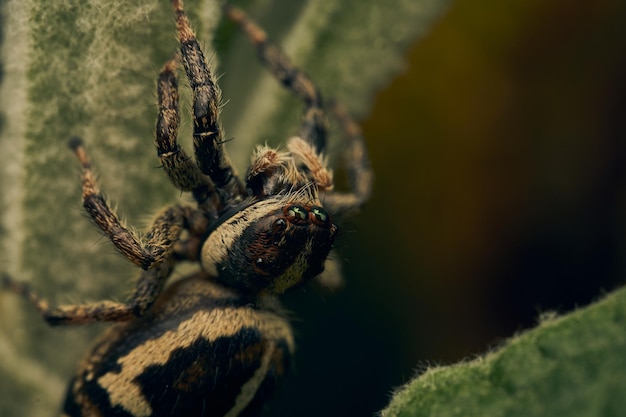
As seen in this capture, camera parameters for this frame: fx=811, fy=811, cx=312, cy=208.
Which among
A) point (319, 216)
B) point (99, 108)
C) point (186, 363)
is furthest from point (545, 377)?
point (99, 108)

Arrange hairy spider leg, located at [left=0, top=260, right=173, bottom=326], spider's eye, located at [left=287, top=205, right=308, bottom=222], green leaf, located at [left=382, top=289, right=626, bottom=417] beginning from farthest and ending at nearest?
hairy spider leg, located at [left=0, top=260, right=173, bottom=326]
spider's eye, located at [left=287, top=205, right=308, bottom=222]
green leaf, located at [left=382, top=289, right=626, bottom=417]

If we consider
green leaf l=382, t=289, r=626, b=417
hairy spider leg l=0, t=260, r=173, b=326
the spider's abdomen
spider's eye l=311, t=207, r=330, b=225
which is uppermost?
hairy spider leg l=0, t=260, r=173, b=326

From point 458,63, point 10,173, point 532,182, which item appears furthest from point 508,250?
point 10,173

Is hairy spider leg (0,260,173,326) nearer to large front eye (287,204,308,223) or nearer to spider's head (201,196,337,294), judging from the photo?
spider's head (201,196,337,294)

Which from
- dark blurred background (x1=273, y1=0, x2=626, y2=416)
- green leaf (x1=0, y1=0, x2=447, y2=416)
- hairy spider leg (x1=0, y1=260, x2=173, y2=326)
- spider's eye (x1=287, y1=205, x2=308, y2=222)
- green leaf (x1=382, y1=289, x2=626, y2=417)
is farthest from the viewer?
dark blurred background (x1=273, y1=0, x2=626, y2=416)

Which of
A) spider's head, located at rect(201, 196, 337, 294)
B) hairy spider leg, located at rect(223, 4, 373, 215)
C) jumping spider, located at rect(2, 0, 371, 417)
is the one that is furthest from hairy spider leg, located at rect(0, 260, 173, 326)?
hairy spider leg, located at rect(223, 4, 373, 215)

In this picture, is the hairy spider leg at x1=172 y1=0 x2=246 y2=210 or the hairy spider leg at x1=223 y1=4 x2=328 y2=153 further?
the hairy spider leg at x1=223 y1=4 x2=328 y2=153

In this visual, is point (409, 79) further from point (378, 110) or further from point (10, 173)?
point (10, 173)
